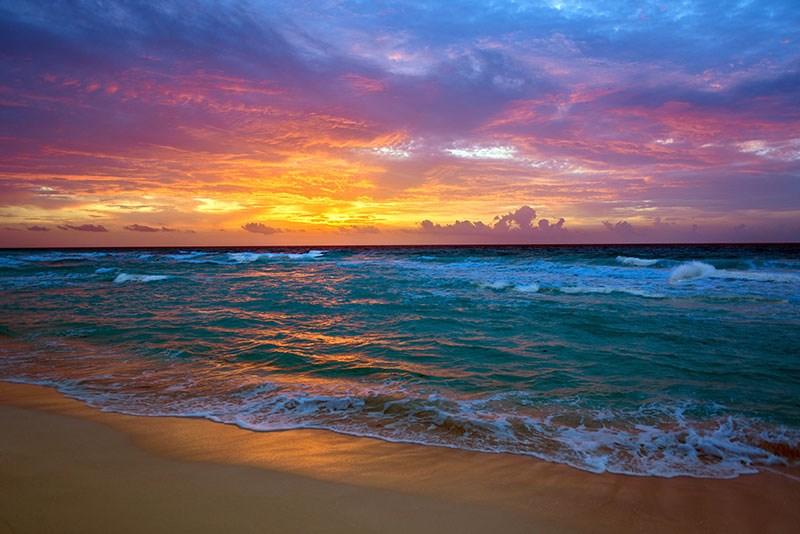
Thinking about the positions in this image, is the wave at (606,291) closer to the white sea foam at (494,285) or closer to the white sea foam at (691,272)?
the white sea foam at (494,285)

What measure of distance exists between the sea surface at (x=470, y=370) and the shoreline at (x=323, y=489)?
317 mm

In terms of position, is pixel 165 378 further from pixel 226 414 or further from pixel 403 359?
pixel 403 359

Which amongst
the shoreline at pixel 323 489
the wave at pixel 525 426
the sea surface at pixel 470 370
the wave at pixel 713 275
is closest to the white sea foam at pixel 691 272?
the wave at pixel 713 275

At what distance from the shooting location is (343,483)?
2918 mm

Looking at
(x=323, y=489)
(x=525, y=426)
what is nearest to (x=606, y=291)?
(x=525, y=426)

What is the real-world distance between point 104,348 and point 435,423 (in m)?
6.66

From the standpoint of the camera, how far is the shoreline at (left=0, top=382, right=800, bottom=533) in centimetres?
243

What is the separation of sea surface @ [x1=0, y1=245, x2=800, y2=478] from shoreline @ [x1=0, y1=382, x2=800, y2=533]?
0.32 m

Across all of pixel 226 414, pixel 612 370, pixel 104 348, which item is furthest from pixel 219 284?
pixel 612 370

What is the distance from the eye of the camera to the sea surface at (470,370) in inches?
156

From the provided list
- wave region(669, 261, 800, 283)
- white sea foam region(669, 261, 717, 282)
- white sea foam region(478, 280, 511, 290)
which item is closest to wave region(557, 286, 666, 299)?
white sea foam region(478, 280, 511, 290)

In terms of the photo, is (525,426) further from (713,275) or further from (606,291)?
(713,275)

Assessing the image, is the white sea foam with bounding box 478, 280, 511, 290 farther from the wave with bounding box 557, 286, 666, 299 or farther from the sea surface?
the sea surface

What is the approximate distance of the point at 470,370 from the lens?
245 inches
